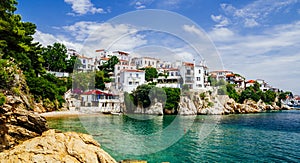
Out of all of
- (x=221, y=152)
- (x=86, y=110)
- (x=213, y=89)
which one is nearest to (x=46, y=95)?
(x=86, y=110)

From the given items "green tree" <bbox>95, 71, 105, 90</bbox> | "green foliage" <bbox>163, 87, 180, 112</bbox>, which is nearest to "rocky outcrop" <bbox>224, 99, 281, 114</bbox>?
"green foliage" <bbox>163, 87, 180, 112</bbox>

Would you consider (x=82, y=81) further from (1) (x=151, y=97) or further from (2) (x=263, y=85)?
(2) (x=263, y=85)

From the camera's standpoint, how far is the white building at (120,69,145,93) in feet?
114

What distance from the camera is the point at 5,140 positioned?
27.7 ft

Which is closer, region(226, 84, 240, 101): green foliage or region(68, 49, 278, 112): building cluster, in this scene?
region(68, 49, 278, 112): building cluster

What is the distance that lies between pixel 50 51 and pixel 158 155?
116 ft

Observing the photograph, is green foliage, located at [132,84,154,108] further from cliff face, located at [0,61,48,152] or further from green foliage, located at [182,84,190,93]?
cliff face, located at [0,61,48,152]

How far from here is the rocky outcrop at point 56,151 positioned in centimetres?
641

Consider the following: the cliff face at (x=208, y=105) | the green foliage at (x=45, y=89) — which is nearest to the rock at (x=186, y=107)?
the cliff face at (x=208, y=105)

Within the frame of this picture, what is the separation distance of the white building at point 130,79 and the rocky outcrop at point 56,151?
26.9m

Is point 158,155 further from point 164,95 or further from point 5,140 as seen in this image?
point 164,95

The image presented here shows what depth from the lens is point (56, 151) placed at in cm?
666

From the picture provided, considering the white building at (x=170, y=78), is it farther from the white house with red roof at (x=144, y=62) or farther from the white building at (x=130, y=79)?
the white house with red roof at (x=144, y=62)

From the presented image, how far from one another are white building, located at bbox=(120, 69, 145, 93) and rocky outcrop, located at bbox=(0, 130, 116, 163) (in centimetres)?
2687
